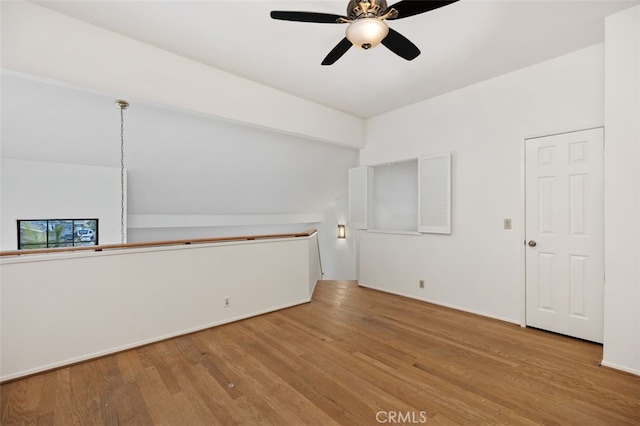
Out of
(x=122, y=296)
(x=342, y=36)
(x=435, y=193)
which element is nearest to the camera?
(x=342, y=36)

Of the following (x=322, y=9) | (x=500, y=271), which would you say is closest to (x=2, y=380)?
(x=322, y=9)

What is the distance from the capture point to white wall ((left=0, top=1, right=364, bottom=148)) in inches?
90.7

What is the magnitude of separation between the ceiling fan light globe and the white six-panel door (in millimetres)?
2412

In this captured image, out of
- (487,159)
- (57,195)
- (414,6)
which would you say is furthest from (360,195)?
(57,195)

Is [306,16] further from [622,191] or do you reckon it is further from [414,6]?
[622,191]

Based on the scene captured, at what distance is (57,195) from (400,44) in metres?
4.48

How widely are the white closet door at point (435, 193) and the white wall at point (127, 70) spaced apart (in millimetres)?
1932

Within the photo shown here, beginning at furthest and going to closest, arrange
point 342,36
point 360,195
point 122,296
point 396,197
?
point 396,197 < point 360,195 < point 122,296 < point 342,36

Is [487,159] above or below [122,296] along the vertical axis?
above

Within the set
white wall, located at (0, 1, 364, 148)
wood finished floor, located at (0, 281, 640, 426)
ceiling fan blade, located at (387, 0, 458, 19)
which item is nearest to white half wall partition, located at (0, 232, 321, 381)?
wood finished floor, located at (0, 281, 640, 426)

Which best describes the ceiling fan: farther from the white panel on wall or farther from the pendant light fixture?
the white panel on wall

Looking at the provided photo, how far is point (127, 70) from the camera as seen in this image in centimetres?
276

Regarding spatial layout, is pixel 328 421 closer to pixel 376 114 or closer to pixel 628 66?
pixel 628 66

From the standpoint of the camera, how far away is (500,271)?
3.52 m
